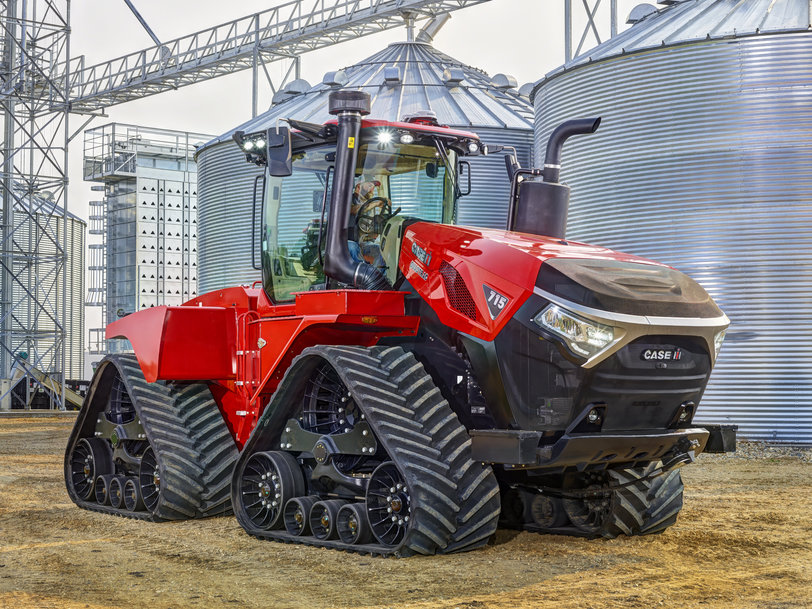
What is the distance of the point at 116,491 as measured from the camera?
32.2ft

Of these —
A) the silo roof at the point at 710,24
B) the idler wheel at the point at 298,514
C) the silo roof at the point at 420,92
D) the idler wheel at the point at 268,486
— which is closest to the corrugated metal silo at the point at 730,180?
the silo roof at the point at 710,24

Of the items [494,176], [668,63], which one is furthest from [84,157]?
[668,63]

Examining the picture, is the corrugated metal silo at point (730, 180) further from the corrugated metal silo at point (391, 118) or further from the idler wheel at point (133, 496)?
the idler wheel at point (133, 496)

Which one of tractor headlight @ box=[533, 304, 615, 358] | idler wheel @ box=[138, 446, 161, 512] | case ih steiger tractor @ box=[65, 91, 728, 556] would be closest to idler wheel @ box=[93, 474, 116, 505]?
case ih steiger tractor @ box=[65, 91, 728, 556]

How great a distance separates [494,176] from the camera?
73.0 feet

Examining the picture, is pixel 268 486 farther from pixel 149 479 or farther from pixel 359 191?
pixel 359 191

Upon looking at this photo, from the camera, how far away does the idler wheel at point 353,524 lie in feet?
23.7

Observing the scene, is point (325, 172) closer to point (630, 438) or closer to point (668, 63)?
point (630, 438)

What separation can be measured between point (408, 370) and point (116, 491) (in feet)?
13.0

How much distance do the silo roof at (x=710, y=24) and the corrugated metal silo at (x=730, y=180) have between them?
4 centimetres

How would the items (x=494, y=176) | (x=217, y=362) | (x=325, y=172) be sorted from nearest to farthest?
(x=325, y=172)
(x=217, y=362)
(x=494, y=176)

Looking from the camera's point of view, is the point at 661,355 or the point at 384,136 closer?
the point at 661,355

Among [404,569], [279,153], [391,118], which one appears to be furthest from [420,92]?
[404,569]

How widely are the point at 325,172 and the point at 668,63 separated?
10.6 metres
